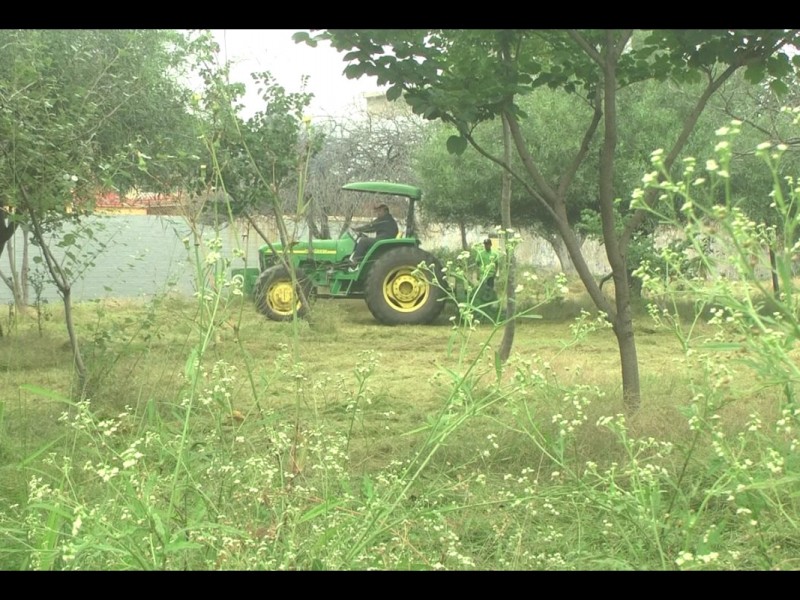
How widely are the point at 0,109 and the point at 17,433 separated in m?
1.67

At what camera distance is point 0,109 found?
426cm

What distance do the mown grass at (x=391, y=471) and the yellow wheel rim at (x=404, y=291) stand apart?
3.99m

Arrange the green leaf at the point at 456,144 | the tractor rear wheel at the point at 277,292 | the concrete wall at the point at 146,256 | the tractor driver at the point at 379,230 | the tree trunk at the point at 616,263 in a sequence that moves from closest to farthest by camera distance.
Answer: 1. the green leaf at the point at 456,144
2. the tree trunk at the point at 616,263
3. the tractor rear wheel at the point at 277,292
4. the concrete wall at the point at 146,256
5. the tractor driver at the point at 379,230

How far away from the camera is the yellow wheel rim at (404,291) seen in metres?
11.0

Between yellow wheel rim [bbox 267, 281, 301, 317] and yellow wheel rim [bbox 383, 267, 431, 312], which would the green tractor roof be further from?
yellow wheel rim [bbox 267, 281, 301, 317]

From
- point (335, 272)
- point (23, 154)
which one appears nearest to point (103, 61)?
point (23, 154)

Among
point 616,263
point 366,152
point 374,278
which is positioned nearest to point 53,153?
point 616,263

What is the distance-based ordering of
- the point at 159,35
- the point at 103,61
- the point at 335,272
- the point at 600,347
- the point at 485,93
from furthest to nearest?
the point at 335,272 → the point at 159,35 → the point at 600,347 → the point at 103,61 → the point at 485,93

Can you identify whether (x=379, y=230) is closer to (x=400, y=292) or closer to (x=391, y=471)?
(x=400, y=292)

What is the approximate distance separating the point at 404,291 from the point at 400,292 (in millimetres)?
64

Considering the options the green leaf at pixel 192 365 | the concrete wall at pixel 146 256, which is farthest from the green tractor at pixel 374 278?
the green leaf at pixel 192 365

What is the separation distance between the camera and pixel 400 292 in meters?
11.1

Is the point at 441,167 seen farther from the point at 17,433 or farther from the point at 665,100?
the point at 17,433

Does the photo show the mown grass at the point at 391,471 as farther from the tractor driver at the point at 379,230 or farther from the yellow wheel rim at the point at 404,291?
the tractor driver at the point at 379,230
